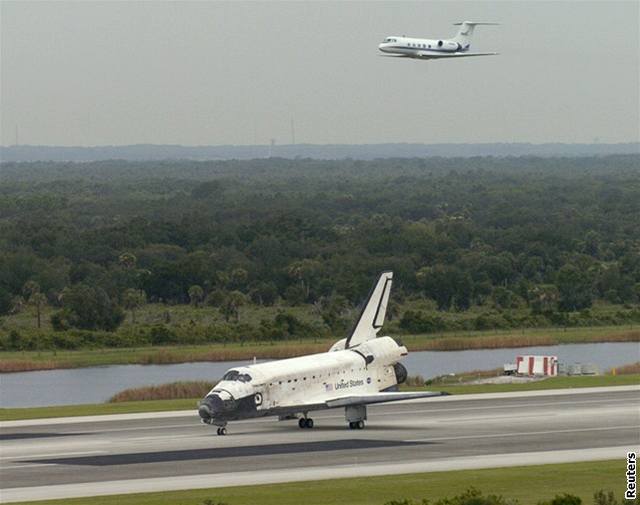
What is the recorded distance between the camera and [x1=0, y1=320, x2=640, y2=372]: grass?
106875 mm

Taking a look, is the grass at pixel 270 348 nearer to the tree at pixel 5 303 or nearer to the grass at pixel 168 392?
the tree at pixel 5 303

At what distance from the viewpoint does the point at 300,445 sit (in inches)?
2036

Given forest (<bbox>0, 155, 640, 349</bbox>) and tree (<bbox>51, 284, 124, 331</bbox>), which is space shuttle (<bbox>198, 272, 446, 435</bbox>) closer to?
forest (<bbox>0, 155, 640, 349</bbox>)

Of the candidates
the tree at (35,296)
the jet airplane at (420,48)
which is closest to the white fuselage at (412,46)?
the jet airplane at (420,48)

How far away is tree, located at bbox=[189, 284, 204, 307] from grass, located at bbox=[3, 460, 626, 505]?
3833 inches

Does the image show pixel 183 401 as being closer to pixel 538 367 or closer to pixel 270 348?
pixel 538 367

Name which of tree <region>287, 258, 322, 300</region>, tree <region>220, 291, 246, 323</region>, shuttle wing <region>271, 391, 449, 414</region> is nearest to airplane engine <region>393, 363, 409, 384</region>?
shuttle wing <region>271, 391, 449, 414</region>

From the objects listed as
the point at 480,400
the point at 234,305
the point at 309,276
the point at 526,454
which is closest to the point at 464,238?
the point at 309,276

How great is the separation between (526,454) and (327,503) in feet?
36.7

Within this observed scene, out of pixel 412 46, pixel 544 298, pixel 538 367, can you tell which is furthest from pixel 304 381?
pixel 544 298

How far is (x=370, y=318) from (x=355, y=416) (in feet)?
16.0

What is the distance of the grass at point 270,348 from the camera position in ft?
351

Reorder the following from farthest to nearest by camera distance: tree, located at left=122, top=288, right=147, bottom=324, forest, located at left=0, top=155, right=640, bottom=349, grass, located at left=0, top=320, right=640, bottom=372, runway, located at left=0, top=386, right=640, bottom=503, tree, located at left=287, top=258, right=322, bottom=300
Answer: tree, located at left=287, top=258, right=322, bottom=300, tree, located at left=122, top=288, right=147, bottom=324, forest, located at left=0, top=155, right=640, bottom=349, grass, located at left=0, top=320, right=640, bottom=372, runway, located at left=0, top=386, right=640, bottom=503

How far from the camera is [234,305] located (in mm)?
135875
